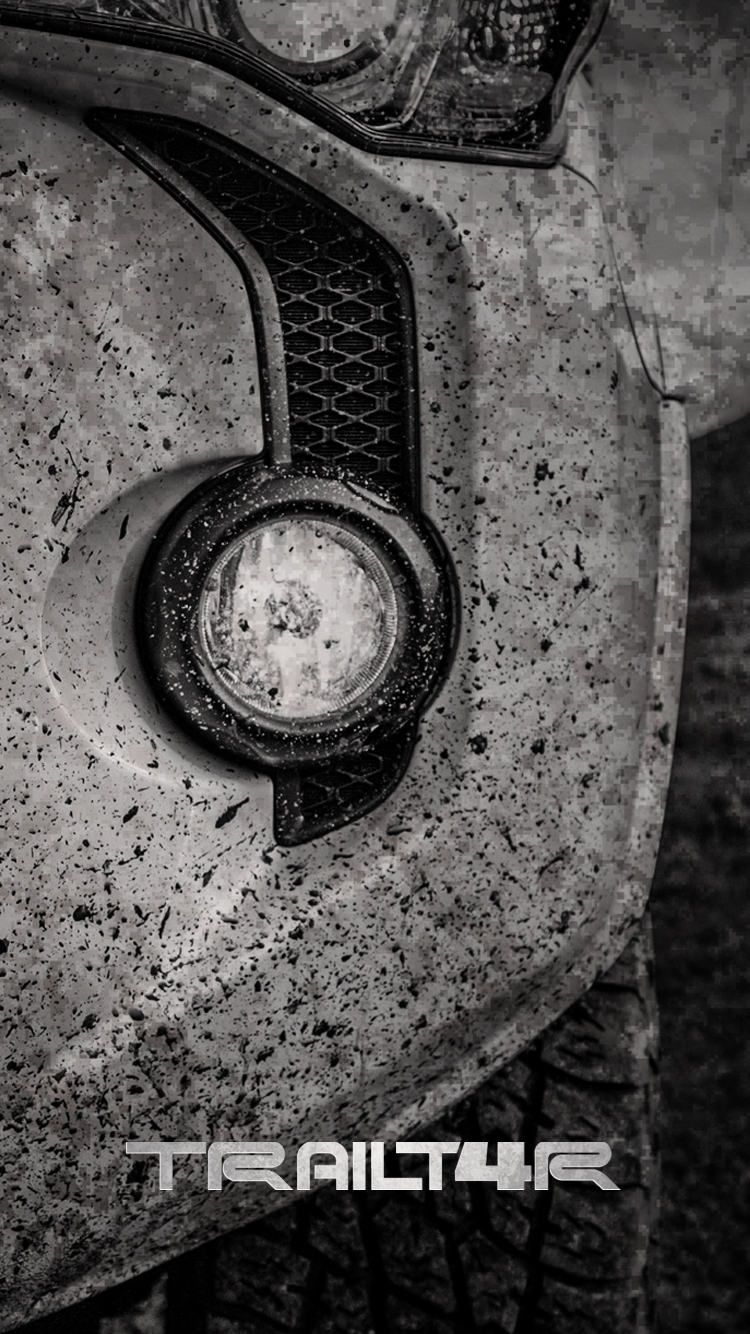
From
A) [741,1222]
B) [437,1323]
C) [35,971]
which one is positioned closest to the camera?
[35,971]

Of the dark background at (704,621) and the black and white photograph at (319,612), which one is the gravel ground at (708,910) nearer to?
the dark background at (704,621)

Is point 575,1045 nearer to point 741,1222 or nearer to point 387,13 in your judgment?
point 741,1222

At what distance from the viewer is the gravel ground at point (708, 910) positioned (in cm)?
96

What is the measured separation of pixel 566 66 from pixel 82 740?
1.90 ft

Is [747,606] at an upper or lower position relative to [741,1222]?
upper

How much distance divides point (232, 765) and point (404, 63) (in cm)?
49

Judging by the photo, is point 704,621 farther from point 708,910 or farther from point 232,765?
point 232,765

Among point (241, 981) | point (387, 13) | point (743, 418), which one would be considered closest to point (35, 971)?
point (241, 981)

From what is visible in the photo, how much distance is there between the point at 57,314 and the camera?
26.8 inches

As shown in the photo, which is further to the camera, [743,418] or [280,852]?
[743,418]

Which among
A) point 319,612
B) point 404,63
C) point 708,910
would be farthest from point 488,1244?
point 404,63

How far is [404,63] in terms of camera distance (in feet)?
2.33

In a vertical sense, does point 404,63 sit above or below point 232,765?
above

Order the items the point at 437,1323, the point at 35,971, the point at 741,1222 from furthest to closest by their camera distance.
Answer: the point at 741,1222 < the point at 437,1323 < the point at 35,971
